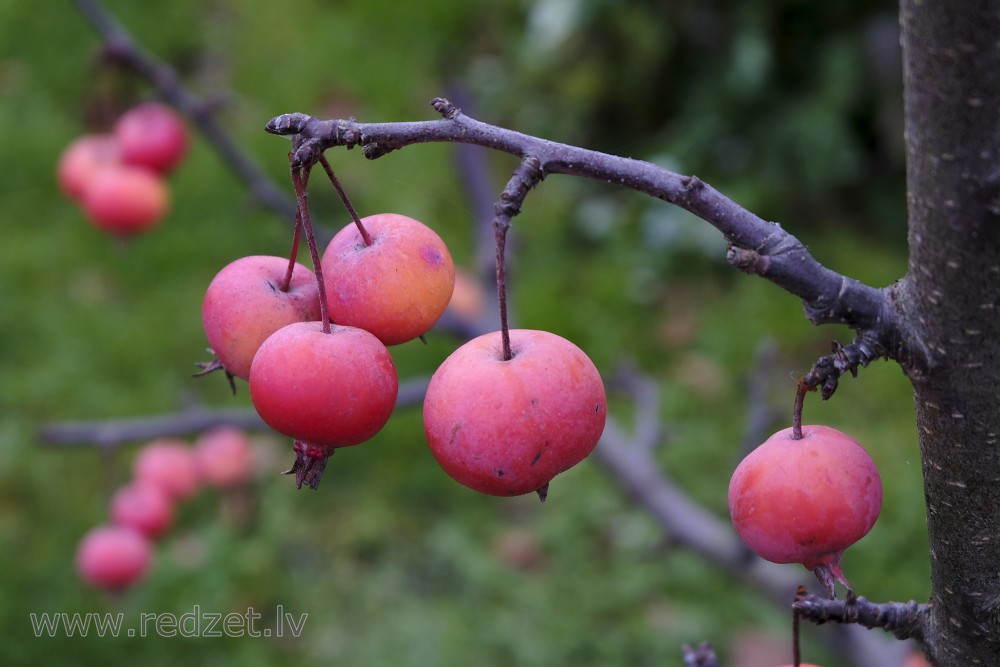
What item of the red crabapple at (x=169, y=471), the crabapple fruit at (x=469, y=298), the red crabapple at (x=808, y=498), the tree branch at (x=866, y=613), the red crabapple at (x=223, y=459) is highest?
the red crabapple at (x=808, y=498)

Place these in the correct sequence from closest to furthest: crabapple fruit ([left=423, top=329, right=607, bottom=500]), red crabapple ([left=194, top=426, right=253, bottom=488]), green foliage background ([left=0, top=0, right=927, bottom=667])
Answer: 1. crabapple fruit ([left=423, top=329, right=607, bottom=500])
2. green foliage background ([left=0, top=0, right=927, bottom=667])
3. red crabapple ([left=194, top=426, right=253, bottom=488])

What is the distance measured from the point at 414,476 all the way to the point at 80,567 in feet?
3.51

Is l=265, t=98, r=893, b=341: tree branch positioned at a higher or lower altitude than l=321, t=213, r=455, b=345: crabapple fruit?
higher

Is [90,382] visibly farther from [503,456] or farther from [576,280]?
[503,456]

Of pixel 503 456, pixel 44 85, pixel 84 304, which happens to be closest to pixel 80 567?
pixel 84 304

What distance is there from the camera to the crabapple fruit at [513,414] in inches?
30.6

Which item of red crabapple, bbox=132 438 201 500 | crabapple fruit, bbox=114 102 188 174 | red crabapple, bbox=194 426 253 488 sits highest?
crabapple fruit, bbox=114 102 188 174

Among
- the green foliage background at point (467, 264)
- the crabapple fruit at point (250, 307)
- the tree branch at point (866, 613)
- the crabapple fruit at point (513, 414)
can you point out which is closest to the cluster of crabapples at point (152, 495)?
the green foliage background at point (467, 264)

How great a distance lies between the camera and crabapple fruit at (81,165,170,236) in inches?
87.3

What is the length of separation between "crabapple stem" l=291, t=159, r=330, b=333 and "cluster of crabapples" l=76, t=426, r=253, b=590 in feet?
5.79

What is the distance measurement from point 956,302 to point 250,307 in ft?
1.92

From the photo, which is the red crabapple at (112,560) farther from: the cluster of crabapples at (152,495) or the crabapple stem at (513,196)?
the crabapple stem at (513,196)

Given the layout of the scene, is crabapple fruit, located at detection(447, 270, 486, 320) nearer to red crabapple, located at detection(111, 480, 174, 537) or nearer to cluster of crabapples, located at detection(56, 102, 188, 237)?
cluster of crabapples, located at detection(56, 102, 188, 237)

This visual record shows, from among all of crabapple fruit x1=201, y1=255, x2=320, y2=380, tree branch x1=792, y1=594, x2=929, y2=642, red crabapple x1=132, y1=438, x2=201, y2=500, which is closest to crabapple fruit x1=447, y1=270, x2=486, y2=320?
red crabapple x1=132, y1=438, x2=201, y2=500
